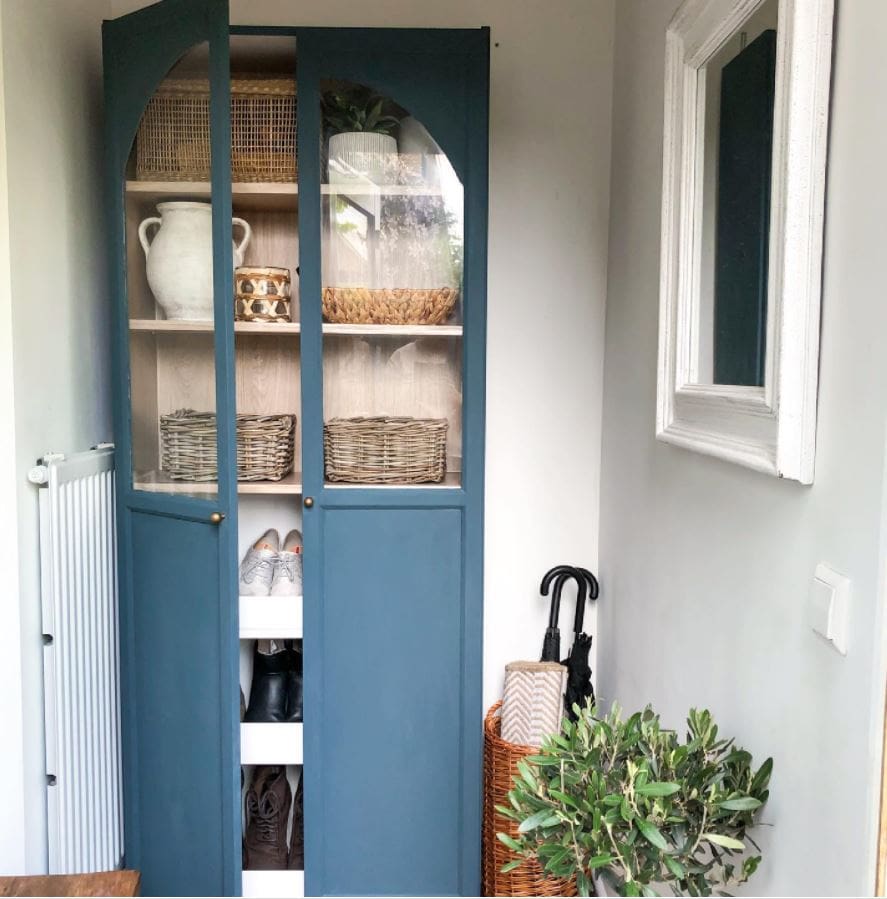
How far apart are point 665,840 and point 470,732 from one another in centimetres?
102

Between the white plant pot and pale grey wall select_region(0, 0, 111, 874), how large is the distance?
66cm

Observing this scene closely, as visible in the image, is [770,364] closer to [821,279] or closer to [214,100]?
[821,279]

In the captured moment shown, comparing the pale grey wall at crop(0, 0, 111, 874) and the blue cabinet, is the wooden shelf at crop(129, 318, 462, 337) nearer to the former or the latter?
the blue cabinet

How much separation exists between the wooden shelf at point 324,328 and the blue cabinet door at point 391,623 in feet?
0.12

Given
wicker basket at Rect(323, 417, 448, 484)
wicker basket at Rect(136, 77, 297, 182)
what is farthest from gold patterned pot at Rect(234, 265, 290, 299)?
wicker basket at Rect(323, 417, 448, 484)

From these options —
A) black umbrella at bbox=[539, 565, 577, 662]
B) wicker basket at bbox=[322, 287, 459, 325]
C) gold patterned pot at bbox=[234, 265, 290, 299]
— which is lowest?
black umbrella at bbox=[539, 565, 577, 662]

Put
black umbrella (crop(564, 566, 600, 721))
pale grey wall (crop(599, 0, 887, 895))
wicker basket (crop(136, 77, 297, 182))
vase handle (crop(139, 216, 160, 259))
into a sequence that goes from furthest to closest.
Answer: black umbrella (crop(564, 566, 600, 721)), vase handle (crop(139, 216, 160, 259)), wicker basket (crop(136, 77, 297, 182)), pale grey wall (crop(599, 0, 887, 895))

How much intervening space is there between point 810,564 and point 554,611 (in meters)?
1.18

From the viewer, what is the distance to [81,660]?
1.78 meters

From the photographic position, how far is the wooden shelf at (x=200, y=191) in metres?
1.74

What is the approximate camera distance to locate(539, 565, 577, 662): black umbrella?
200 cm

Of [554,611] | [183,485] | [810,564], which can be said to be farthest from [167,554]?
[810,564]

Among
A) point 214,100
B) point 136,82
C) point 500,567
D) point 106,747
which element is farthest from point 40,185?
point 500,567

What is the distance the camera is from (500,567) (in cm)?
223
